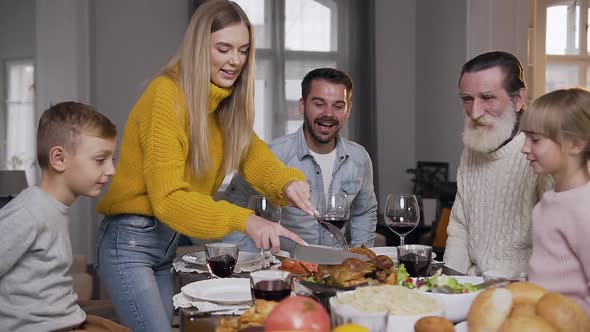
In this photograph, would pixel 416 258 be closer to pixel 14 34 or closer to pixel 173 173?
pixel 173 173

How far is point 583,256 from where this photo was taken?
5.63 ft

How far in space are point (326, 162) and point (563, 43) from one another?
4879 millimetres

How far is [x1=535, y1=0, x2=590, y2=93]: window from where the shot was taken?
7199 millimetres

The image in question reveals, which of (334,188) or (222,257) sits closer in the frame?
(222,257)

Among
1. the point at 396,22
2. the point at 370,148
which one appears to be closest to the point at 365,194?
the point at 370,148

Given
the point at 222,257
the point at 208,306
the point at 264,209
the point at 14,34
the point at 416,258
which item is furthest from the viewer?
the point at 14,34

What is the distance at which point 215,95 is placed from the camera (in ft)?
7.51

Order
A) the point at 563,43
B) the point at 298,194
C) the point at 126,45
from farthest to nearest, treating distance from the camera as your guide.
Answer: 1. the point at 126,45
2. the point at 563,43
3. the point at 298,194

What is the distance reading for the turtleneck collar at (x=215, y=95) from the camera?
228 cm

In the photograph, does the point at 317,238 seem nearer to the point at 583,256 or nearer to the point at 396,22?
the point at 583,256

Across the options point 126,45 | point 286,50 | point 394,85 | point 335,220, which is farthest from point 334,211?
point 394,85

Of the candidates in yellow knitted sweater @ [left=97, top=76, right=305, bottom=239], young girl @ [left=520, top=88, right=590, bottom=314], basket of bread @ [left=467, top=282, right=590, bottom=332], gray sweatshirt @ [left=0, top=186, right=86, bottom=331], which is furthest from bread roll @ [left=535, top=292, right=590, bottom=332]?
gray sweatshirt @ [left=0, top=186, right=86, bottom=331]

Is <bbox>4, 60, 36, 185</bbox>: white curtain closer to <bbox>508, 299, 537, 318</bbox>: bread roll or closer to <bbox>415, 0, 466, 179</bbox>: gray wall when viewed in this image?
<bbox>415, 0, 466, 179</bbox>: gray wall

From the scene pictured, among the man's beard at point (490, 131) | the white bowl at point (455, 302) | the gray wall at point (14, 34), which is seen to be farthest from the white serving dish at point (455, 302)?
the gray wall at point (14, 34)
